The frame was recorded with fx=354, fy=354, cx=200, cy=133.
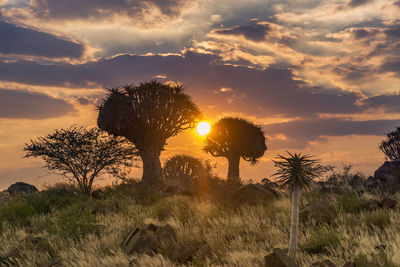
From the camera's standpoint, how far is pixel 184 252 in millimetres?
7266

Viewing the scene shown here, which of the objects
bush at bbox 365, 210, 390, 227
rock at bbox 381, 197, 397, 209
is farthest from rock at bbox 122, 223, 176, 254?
rock at bbox 381, 197, 397, 209

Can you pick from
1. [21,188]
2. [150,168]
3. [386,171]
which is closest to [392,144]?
[386,171]

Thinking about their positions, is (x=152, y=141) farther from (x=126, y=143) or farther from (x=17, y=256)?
(x=17, y=256)

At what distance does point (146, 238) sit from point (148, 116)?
12695mm

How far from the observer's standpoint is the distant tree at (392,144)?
26698 mm

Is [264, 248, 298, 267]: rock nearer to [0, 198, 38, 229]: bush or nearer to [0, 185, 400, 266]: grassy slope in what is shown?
[0, 185, 400, 266]: grassy slope

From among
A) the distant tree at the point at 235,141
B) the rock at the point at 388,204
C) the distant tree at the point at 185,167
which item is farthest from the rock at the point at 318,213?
the distant tree at the point at 235,141

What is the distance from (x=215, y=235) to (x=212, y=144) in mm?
21216

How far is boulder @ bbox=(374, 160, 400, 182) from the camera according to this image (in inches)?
725

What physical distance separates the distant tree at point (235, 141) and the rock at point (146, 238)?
19836mm

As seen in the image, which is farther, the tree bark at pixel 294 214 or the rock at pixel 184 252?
the rock at pixel 184 252

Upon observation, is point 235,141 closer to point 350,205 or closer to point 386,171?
point 386,171

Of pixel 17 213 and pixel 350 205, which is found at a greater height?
pixel 350 205

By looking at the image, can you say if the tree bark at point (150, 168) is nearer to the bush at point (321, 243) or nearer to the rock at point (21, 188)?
the rock at point (21, 188)
